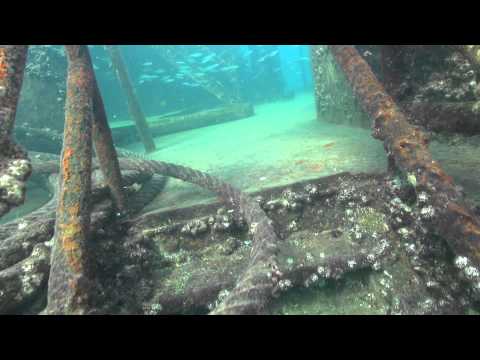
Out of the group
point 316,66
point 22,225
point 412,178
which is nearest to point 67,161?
point 22,225

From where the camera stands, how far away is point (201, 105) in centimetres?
2306

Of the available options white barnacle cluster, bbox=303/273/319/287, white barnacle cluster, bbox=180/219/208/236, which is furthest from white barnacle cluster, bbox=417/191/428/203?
white barnacle cluster, bbox=180/219/208/236

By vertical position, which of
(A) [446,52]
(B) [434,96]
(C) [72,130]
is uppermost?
(C) [72,130]

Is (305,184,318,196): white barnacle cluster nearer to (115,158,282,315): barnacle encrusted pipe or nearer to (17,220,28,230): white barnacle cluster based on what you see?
(115,158,282,315): barnacle encrusted pipe

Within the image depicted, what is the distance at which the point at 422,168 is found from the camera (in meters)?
2.78

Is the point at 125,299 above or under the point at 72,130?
under

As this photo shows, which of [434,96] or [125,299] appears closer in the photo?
[125,299]

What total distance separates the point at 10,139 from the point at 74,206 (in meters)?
0.73

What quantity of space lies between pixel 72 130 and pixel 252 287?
2.38 metres
